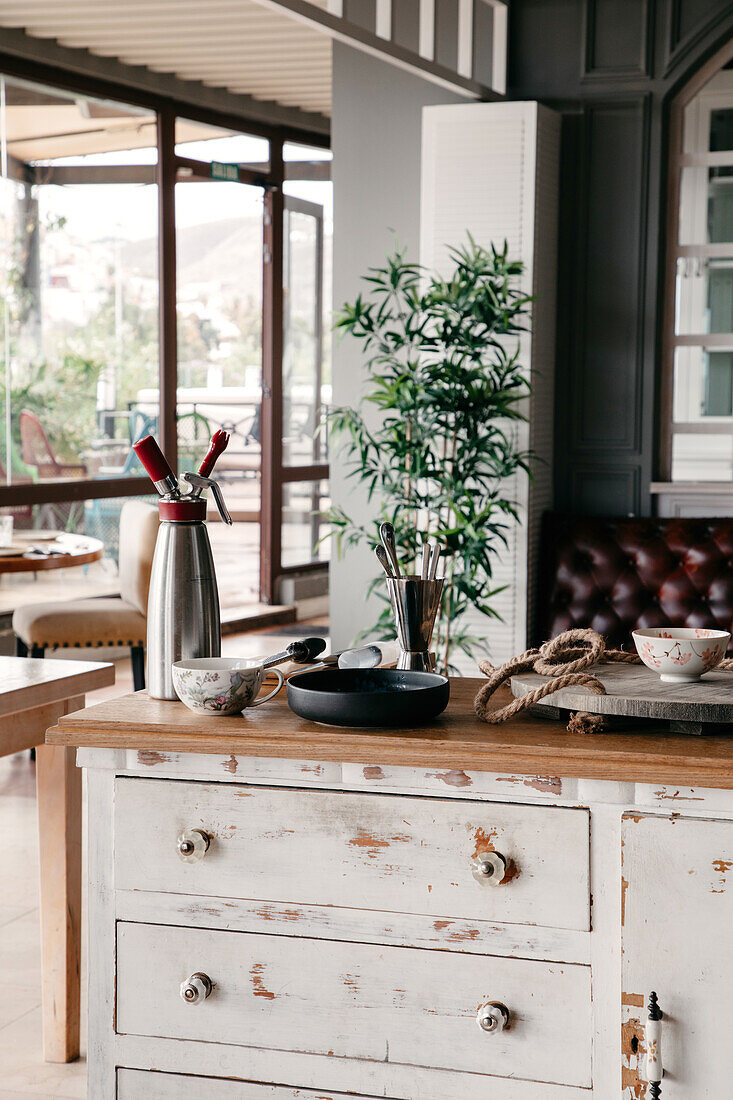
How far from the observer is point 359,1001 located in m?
1.67

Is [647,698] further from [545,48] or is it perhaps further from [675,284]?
[545,48]

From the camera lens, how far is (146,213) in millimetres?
7457

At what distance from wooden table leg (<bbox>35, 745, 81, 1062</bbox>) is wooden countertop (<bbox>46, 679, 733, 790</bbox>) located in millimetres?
928

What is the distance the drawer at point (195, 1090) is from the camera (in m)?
1.70

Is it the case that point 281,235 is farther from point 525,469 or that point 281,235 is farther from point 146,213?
point 525,469

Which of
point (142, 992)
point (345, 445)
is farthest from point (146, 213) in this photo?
point (142, 992)

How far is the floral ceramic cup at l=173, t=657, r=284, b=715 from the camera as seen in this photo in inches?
68.1

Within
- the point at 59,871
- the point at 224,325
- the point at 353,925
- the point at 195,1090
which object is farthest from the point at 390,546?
the point at 224,325

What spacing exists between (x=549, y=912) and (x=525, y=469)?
9.30 feet

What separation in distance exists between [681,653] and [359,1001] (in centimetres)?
66

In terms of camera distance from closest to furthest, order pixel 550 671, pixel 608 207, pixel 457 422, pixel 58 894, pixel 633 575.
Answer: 1. pixel 550 671
2. pixel 58 894
3. pixel 457 422
4. pixel 633 575
5. pixel 608 207

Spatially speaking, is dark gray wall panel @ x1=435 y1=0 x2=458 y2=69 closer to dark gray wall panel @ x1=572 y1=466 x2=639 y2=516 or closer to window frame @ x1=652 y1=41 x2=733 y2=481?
window frame @ x1=652 y1=41 x2=733 y2=481

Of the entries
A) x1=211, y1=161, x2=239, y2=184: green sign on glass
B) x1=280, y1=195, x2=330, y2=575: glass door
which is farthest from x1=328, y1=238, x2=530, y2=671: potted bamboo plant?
x1=280, y1=195, x2=330, y2=575: glass door

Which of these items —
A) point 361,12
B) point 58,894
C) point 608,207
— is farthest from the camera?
point 608,207
